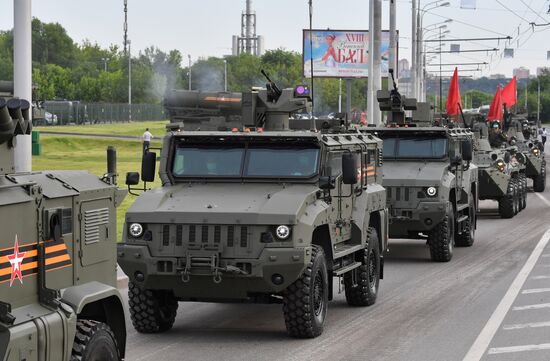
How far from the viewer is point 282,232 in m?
12.0

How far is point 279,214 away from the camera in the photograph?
11984 millimetres

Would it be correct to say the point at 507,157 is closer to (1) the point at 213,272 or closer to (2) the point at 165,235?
(2) the point at 165,235

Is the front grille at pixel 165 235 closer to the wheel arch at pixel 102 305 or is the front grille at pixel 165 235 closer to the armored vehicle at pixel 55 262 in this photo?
the armored vehicle at pixel 55 262

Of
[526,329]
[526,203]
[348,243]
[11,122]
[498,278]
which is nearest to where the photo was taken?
[11,122]

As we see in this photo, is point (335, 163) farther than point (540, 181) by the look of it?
No

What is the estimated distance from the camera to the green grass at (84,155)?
41.9 metres

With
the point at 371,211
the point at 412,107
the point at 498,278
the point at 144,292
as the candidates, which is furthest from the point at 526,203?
the point at 144,292

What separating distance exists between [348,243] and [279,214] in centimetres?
245

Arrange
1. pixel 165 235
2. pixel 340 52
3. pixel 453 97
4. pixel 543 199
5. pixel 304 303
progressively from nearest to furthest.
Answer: pixel 304 303, pixel 165 235, pixel 453 97, pixel 543 199, pixel 340 52

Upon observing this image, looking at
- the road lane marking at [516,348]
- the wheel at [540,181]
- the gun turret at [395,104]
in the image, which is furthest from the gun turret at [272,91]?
the wheel at [540,181]

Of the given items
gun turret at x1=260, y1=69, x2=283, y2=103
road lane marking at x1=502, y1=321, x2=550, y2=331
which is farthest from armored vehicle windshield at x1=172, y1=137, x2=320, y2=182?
road lane marking at x1=502, y1=321, x2=550, y2=331

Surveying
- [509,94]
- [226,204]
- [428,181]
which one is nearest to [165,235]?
[226,204]

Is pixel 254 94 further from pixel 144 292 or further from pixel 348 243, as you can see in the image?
pixel 144 292

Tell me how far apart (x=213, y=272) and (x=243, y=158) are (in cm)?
199
